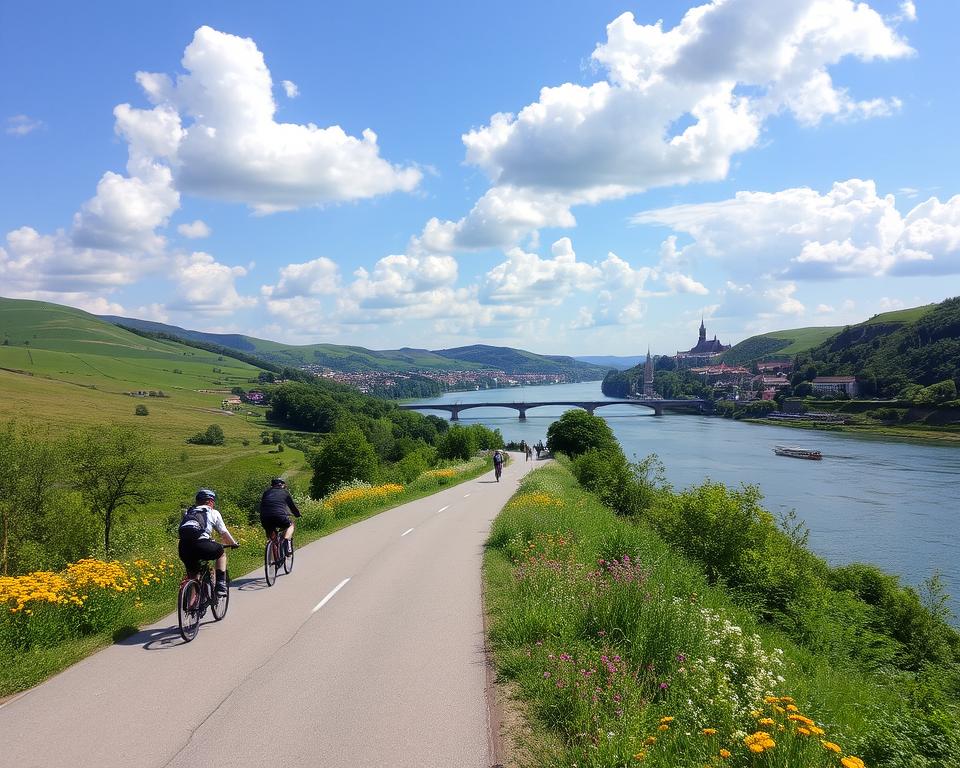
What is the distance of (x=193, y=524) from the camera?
761 centimetres

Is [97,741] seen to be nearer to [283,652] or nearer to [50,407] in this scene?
[283,652]

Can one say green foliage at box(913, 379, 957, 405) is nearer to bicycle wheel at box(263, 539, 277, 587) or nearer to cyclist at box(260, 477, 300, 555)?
cyclist at box(260, 477, 300, 555)

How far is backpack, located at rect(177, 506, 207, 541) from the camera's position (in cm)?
756

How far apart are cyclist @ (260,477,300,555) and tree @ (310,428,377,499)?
46365 millimetres

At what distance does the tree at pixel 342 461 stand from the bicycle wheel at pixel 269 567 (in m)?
46.9

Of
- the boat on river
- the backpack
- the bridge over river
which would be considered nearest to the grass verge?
the backpack

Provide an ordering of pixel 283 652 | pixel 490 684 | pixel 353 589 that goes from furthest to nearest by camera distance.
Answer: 1. pixel 353 589
2. pixel 283 652
3. pixel 490 684

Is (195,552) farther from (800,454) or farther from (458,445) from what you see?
(800,454)

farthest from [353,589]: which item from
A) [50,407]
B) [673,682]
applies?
[50,407]

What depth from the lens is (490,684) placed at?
6027mm

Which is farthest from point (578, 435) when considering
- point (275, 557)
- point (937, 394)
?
point (937, 394)

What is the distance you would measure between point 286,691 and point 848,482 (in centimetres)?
5595

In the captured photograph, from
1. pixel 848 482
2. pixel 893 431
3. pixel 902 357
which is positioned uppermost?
pixel 902 357

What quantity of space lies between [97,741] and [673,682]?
4.65m
